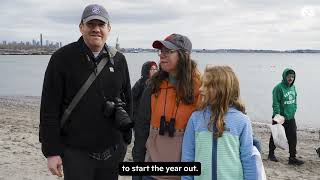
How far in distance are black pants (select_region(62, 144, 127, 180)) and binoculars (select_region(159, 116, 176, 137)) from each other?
0.50 meters

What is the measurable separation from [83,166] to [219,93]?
1.17 meters

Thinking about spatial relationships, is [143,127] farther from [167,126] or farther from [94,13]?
[94,13]

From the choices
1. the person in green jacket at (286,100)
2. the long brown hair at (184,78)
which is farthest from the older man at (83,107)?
the person in green jacket at (286,100)

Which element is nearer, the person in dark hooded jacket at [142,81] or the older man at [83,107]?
the older man at [83,107]

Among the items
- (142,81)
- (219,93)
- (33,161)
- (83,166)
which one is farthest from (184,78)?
(33,161)

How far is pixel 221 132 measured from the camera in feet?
10.1

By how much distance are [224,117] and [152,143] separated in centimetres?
64

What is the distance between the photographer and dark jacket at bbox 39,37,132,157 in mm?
3246

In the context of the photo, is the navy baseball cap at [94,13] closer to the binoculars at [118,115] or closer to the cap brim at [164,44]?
the cap brim at [164,44]

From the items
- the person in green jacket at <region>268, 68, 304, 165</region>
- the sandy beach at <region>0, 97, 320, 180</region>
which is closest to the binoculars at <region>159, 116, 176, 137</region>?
the sandy beach at <region>0, 97, 320, 180</region>

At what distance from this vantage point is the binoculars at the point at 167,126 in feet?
10.9

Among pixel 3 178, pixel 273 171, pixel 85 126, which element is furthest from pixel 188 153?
pixel 273 171

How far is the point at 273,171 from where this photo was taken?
8.39 meters

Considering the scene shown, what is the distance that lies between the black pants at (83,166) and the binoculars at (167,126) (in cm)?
50
